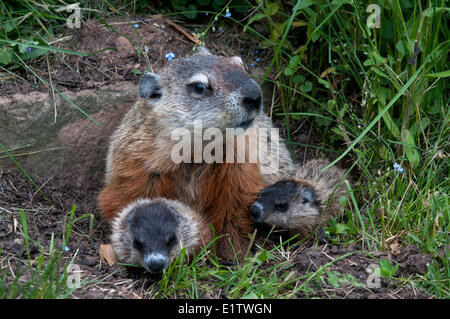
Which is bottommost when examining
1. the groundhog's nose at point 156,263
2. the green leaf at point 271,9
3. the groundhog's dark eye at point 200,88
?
the groundhog's nose at point 156,263

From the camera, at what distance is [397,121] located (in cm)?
499

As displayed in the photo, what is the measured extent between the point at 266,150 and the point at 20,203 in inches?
86.2

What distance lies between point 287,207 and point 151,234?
1.34 m

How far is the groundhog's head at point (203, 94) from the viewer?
13.8 ft

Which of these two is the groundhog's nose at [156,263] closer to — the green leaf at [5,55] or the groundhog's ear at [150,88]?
the groundhog's ear at [150,88]

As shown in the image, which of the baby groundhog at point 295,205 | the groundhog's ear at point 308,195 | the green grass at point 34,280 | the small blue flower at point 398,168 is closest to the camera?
the green grass at point 34,280

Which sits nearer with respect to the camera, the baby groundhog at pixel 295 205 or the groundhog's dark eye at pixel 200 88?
the groundhog's dark eye at pixel 200 88

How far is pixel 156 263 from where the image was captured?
3.83m

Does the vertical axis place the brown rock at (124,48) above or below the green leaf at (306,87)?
above

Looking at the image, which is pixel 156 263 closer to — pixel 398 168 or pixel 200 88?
pixel 200 88

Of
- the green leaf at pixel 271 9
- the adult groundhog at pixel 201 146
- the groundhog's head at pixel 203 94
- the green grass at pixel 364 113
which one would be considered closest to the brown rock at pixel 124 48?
the green grass at pixel 364 113

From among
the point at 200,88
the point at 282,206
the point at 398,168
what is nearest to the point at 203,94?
the point at 200,88

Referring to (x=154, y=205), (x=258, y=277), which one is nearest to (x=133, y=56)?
(x=154, y=205)

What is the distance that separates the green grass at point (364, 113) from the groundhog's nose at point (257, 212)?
13.6 inches
